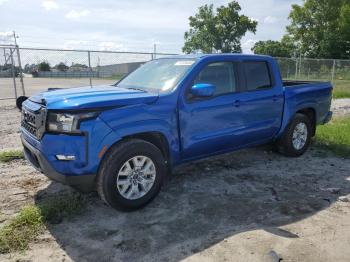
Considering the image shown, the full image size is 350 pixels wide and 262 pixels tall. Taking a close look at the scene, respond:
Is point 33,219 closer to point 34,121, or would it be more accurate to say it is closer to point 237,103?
point 34,121

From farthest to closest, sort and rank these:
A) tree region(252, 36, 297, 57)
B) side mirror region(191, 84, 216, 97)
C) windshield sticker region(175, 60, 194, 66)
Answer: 1. tree region(252, 36, 297, 57)
2. windshield sticker region(175, 60, 194, 66)
3. side mirror region(191, 84, 216, 97)

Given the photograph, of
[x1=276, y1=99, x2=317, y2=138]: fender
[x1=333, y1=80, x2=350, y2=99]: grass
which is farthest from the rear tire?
[x1=333, y1=80, x2=350, y2=99]: grass

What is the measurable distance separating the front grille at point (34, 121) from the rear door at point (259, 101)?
2643 millimetres

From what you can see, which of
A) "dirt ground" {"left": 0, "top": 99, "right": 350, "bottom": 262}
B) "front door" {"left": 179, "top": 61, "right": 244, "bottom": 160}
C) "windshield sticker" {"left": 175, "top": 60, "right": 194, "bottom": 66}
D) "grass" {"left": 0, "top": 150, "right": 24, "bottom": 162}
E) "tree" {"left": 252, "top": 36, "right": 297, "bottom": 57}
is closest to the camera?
"dirt ground" {"left": 0, "top": 99, "right": 350, "bottom": 262}

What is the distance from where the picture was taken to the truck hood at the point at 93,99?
3.82m

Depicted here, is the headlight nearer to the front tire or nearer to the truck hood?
the truck hood

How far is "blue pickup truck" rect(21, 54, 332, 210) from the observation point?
3.80 metres

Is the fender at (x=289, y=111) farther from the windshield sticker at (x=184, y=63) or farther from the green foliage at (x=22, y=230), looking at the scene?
the green foliage at (x=22, y=230)

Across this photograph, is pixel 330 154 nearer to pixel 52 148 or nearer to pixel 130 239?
pixel 130 239

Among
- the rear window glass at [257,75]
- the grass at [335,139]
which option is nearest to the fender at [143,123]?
the rear window glass at [257,75]

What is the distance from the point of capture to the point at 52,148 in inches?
149

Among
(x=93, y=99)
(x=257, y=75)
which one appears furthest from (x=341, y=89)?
(x=93, y=99)

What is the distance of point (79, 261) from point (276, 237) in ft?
6.28

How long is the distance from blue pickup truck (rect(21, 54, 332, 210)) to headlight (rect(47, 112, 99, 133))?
0.03 ft
